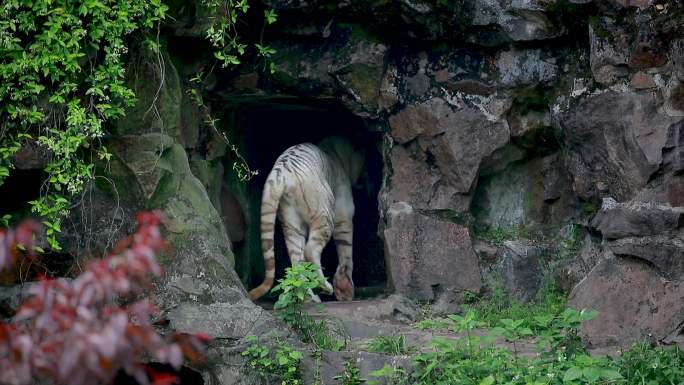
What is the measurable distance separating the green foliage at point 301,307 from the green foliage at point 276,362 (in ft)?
1.14

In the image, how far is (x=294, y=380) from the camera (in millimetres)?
6031

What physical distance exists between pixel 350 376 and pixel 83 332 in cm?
391

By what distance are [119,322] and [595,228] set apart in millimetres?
5538

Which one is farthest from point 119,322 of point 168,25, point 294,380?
point 168,25

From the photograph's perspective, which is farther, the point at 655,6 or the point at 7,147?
the point at 655,6

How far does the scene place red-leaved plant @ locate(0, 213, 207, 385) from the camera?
233cm

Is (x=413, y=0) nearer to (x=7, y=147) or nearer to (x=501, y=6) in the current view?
(x=501, y=6)

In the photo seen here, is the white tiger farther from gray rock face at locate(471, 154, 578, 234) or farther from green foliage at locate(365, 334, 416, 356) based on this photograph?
green foliage at locate(365, 334, 416, 356)

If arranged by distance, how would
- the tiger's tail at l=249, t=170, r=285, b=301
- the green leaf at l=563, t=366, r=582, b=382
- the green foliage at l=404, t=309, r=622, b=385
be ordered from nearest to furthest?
the green leaf at l=563, t=366, r=582, b=382, the green foliage at l=404, t=309, r=622, b=385, the tiger's tail at l=249, t=170, r=285, b=301

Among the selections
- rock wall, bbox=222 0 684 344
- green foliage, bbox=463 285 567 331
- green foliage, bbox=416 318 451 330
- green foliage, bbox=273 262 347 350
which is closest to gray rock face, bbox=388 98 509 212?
rock wall, bbox=222 0 684 344

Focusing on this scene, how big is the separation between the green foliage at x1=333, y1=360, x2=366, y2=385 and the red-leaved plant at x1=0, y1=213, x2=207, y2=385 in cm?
354

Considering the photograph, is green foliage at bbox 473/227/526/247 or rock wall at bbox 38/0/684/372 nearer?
rock wall at bbox 38/0/684/372

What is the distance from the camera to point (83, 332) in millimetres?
2340

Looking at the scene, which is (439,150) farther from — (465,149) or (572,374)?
(572,374)
